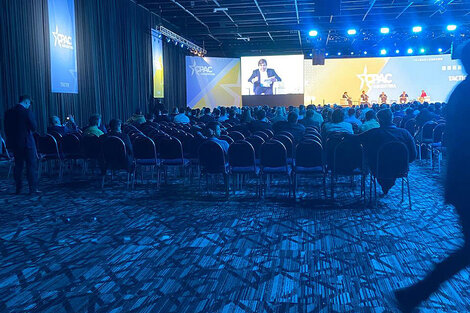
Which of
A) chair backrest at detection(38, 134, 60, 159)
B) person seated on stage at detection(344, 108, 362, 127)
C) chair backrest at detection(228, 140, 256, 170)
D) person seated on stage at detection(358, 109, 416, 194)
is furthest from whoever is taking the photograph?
person seated on stage at detection(344, 108, 362, 127)

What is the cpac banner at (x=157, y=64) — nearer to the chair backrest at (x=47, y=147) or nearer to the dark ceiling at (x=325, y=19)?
the dark ceiling at (x=325, y=19)

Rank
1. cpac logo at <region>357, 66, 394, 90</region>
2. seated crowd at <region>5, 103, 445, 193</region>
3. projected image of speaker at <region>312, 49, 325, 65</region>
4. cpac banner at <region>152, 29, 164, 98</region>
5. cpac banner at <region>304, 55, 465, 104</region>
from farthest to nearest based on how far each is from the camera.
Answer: cpac logo at <region>357, 66, 394, 90</region> → cpac banner at <region>304, 55, 465, 104</region> → projected image of speaker at <region>312, 49, 325, 65</region> → cpac banner at <region>152, 29, 164, 98</region> → seated crowd at <region>5, 103, 445, 193</region>

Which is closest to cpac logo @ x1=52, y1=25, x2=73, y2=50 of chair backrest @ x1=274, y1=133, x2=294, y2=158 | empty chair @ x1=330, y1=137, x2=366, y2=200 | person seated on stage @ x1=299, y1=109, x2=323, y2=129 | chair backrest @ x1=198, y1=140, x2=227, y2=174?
person seated on stage @ x1=299, y1=109, x2=323, y2=129

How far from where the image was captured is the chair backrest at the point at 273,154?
6.46 meters

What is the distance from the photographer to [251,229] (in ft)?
16.5

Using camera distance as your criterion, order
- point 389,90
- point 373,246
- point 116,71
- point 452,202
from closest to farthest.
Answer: point 452,202
point 373,246
point 116,71
point 389,90

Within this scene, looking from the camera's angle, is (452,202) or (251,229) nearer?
(452,202)

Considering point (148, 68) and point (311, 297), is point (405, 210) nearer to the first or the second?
point (311, 297)

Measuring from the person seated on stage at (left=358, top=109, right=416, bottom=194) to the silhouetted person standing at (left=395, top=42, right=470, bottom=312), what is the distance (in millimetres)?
3539

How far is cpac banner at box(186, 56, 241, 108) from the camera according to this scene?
25516 mm

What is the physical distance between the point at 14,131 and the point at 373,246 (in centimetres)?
566


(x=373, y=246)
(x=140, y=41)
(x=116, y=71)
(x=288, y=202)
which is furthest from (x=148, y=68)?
(x=373, y=246)

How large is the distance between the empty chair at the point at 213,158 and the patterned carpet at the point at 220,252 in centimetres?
43

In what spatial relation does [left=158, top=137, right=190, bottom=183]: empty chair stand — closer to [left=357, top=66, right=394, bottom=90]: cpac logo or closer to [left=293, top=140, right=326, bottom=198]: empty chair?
[left=293, top=140, right=326, bottom=198]: empty chair
